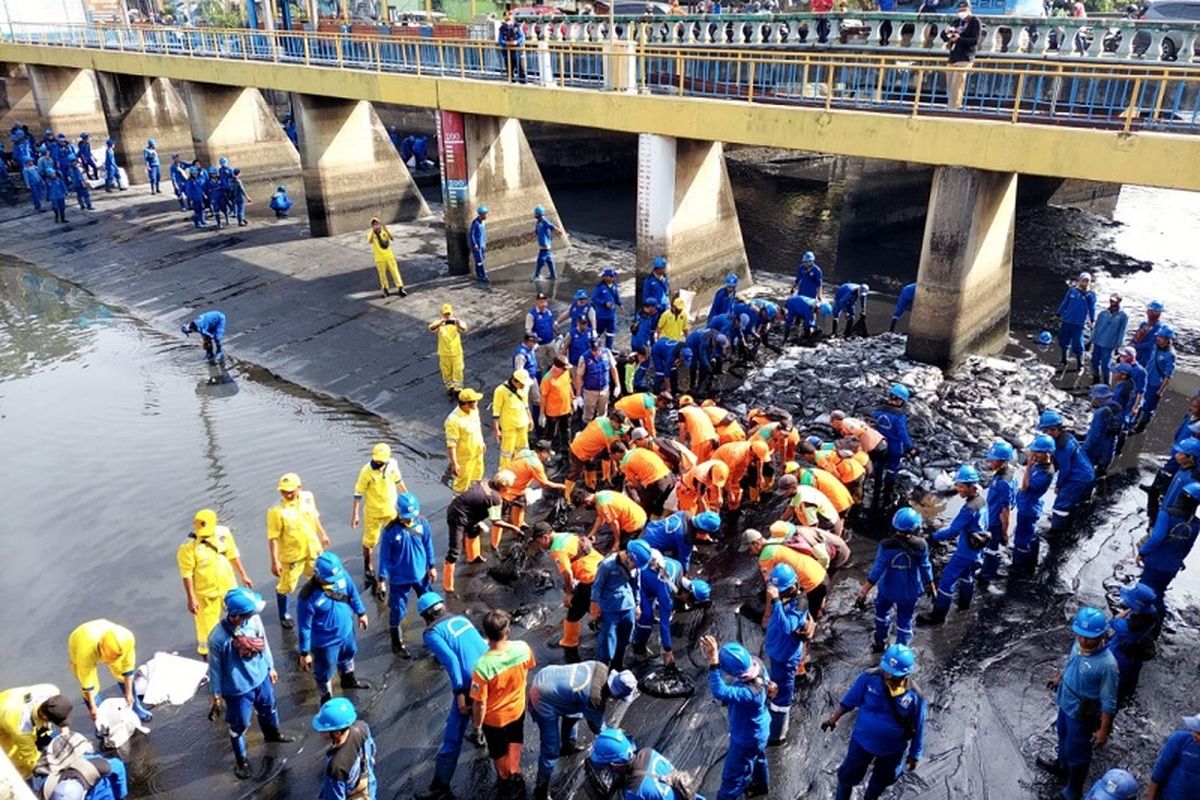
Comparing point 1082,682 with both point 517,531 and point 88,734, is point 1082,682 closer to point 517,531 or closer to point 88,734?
point 517,531

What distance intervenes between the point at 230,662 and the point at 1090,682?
558cm

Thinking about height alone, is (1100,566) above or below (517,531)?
below

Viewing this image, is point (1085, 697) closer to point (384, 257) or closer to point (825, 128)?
point (825, 128)

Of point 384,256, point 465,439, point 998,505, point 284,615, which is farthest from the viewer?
point 384,256

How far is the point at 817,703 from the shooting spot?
6.55 meters

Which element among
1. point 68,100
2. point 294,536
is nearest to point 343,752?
point 294,536

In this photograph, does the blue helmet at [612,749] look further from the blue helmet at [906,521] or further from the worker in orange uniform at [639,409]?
the worker in orange uniform at [639,409]

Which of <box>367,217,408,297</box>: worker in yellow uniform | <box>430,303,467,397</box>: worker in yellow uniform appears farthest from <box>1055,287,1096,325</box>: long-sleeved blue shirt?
<box>367,217,408,297</box>: worker in yellow uniform

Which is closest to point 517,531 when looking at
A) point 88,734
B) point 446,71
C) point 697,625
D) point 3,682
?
point 697,625

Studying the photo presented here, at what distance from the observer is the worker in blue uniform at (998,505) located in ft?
24.4

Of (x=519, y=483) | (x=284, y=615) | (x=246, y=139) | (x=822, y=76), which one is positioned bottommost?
(x=284, y=615)

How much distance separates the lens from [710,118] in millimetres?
13336

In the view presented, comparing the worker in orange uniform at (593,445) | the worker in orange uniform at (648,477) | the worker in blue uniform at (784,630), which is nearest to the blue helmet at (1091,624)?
the worker in blue uniform at (784,630)

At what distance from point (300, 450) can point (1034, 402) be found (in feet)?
33.9
